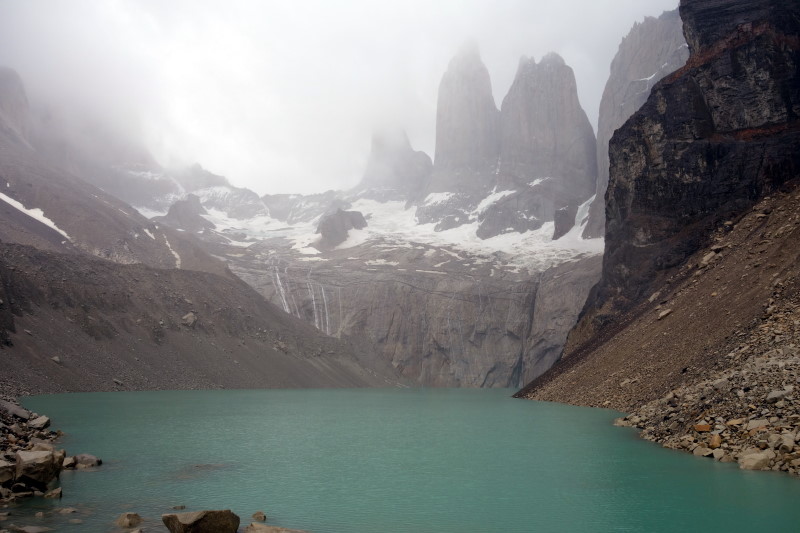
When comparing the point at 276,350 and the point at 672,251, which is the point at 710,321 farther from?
Result: the point at 276,350

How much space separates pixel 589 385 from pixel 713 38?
38.6m

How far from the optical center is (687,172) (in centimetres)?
5603

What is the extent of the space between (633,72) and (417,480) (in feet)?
531

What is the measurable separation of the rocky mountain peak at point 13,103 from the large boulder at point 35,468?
16194 cm

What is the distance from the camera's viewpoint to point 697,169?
5531cm

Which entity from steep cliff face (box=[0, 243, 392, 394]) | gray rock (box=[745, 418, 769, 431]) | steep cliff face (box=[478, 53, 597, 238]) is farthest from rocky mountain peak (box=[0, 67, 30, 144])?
gray rock (box=[745, 418, 769, 431])

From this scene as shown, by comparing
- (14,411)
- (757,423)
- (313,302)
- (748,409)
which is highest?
(313,302)

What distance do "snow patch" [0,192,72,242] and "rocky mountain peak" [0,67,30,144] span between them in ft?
195

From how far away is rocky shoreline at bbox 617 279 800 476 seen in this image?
56.3 ft

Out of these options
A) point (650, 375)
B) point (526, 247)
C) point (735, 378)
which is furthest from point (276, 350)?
point (526, 247)

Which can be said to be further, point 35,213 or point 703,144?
point 35,213

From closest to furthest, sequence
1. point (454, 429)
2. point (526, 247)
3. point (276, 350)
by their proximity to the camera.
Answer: point (454, 429)
point (276, 350)
point (526, 247)

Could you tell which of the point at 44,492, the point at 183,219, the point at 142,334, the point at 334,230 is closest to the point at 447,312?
the point at 334,230

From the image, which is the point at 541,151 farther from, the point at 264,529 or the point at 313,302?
the point at 264,529
